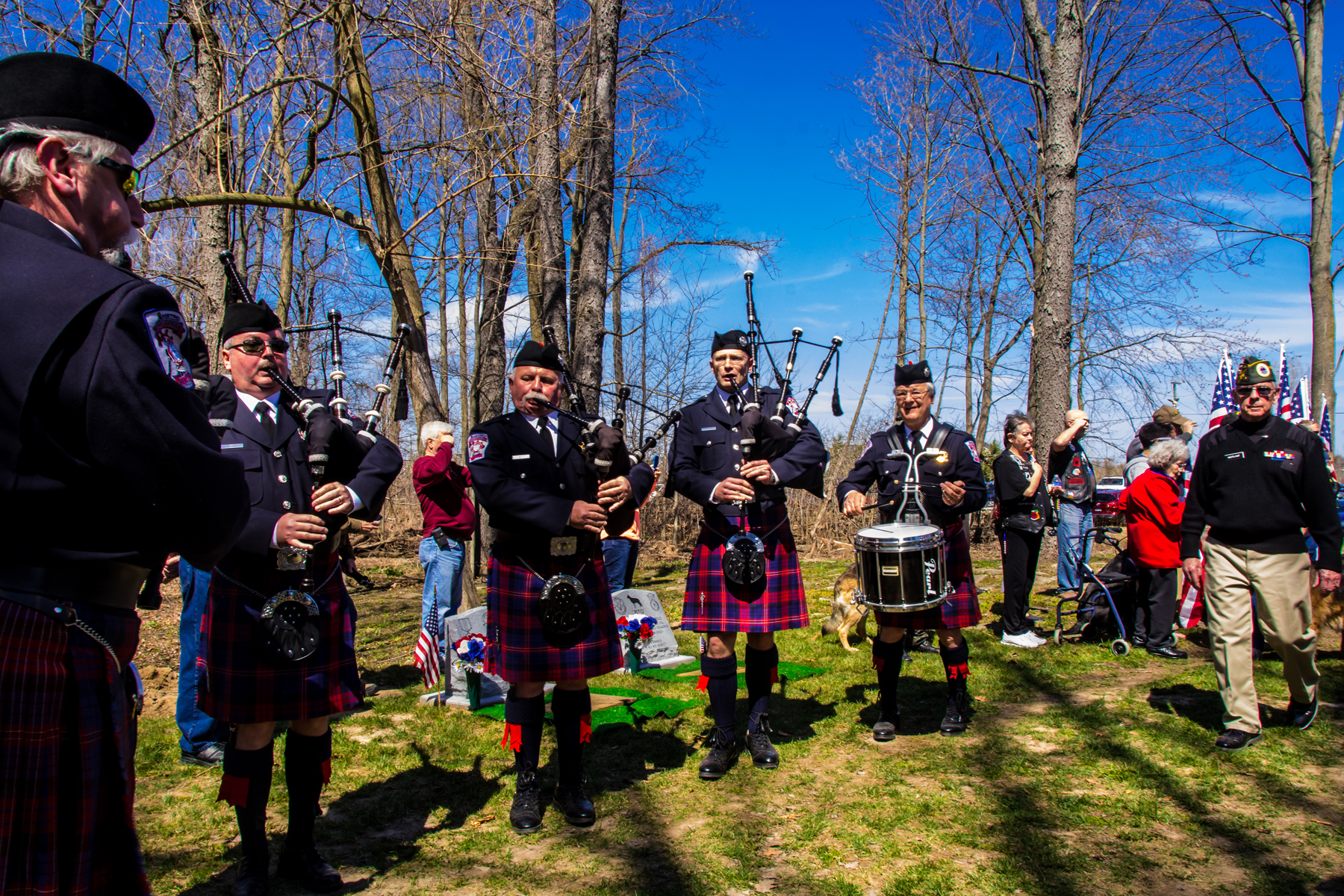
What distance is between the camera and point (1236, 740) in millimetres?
3787

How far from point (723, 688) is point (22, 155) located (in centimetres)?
312

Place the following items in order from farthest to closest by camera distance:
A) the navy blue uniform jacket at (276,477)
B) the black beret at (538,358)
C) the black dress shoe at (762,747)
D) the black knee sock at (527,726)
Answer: the black dress shoe at (762,747), the black beret at (538,358), the black knee sock at (527,726), the navy blue uniform jacket at (276,477)

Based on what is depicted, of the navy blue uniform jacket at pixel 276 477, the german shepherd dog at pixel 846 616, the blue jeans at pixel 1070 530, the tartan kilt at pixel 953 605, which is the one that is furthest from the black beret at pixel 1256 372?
the navy blue uniform jacket at pixel 276 477

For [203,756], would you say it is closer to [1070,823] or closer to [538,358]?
[538,358]

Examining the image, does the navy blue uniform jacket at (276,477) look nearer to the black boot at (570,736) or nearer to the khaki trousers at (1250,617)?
the black boot at (570,736)

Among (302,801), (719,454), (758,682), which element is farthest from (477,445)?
(758,682)

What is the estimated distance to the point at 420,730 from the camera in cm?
436

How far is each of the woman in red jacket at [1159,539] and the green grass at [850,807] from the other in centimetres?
89

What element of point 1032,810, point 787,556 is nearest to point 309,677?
point 787,556

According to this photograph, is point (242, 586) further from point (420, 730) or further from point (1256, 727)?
point (1256, 727)

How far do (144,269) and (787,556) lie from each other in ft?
17.6

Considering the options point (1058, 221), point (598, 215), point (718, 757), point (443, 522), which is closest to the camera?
point (718, 757)

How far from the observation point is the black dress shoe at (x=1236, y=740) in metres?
3.78

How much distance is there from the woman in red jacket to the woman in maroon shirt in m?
4.49
